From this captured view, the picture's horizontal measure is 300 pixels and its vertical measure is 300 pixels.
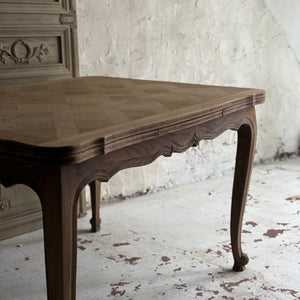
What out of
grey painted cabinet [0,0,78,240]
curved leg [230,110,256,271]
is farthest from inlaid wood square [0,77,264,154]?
grey painted cabinet [0,0,78,240]

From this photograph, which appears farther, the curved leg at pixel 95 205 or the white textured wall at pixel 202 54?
the white textured wall at pixel 202 54

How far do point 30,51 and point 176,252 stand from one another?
1.22 meters

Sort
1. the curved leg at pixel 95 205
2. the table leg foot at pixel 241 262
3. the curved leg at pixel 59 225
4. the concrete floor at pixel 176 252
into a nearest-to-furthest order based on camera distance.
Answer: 1. the curved leg at pixel 59 225
2. the concrete floor at pixel 176 252
3. the table leg foot at pixel 241 262
4. the curved leg at pixel 95 205

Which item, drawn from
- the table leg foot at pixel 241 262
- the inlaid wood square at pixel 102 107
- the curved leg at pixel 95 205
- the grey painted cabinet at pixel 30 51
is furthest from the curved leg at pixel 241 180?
the grey painted cabinet at pixel 30 51

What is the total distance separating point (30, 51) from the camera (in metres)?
2.45

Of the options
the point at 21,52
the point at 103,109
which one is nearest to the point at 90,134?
the point at 103,109

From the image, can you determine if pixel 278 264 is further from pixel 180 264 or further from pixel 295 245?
pixel 180 264

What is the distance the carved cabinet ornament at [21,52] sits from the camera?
238cm

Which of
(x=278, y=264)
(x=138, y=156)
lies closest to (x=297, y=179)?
(x=278, y=264)

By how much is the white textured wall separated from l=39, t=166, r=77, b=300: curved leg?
172cm

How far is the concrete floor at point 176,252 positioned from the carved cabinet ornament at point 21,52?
91cm

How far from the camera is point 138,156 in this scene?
149cm

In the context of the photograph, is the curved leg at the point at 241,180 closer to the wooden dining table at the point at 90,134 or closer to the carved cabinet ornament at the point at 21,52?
the wooden dining table at the point at 90,134

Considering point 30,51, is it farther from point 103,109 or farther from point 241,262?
point 241,262
